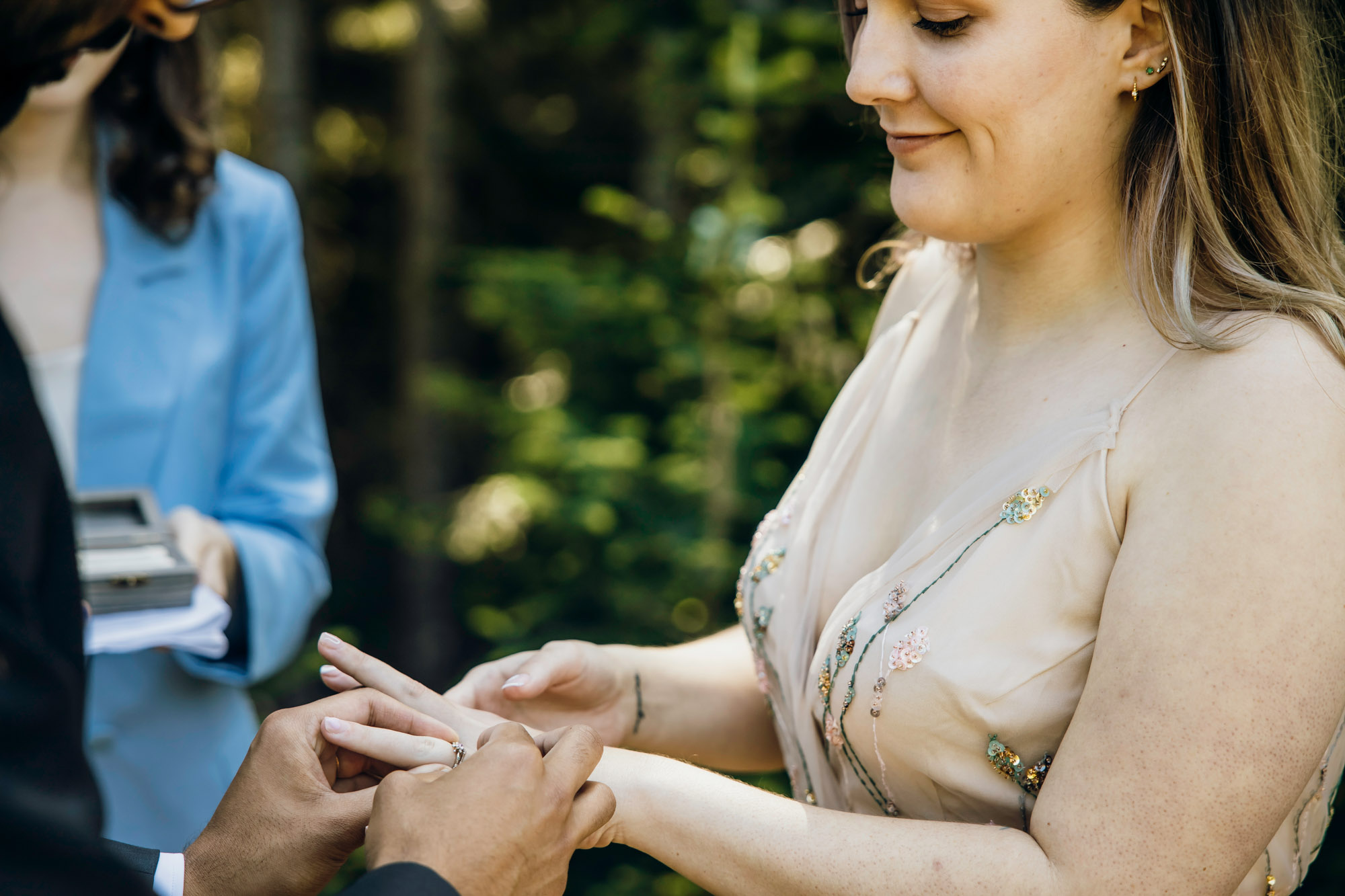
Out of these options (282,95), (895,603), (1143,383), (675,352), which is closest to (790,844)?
(895,603)

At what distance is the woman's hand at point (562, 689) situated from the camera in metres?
1.78

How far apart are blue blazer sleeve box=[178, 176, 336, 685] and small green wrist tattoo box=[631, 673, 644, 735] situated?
88 centimetres

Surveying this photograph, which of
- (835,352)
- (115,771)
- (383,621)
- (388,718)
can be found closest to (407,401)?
(383,621)

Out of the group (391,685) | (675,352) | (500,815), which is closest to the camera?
(500,815)

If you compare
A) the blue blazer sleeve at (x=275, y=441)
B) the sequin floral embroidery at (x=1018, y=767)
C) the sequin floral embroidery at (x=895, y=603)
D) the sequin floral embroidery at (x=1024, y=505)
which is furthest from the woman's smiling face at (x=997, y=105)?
the blue blazer sleeve at (x=275, y=441)

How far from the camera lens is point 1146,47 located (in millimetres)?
1392

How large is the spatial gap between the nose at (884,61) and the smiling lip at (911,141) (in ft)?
0.16

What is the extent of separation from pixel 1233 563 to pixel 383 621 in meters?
5.74

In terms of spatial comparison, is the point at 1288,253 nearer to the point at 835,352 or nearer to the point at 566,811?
the point at 566,811

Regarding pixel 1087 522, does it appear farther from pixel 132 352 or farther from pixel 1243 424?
pixel 132 352

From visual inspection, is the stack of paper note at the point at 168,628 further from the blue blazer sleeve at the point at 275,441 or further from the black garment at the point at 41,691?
the black garment at the point at 41,691

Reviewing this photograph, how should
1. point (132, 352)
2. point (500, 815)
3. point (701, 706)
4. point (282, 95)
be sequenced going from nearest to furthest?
point (500, 815) < point (701, 706) < point (132, 352) < point (282, 95)

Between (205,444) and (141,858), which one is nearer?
Result: (141,858)

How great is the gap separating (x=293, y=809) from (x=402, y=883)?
33cm
